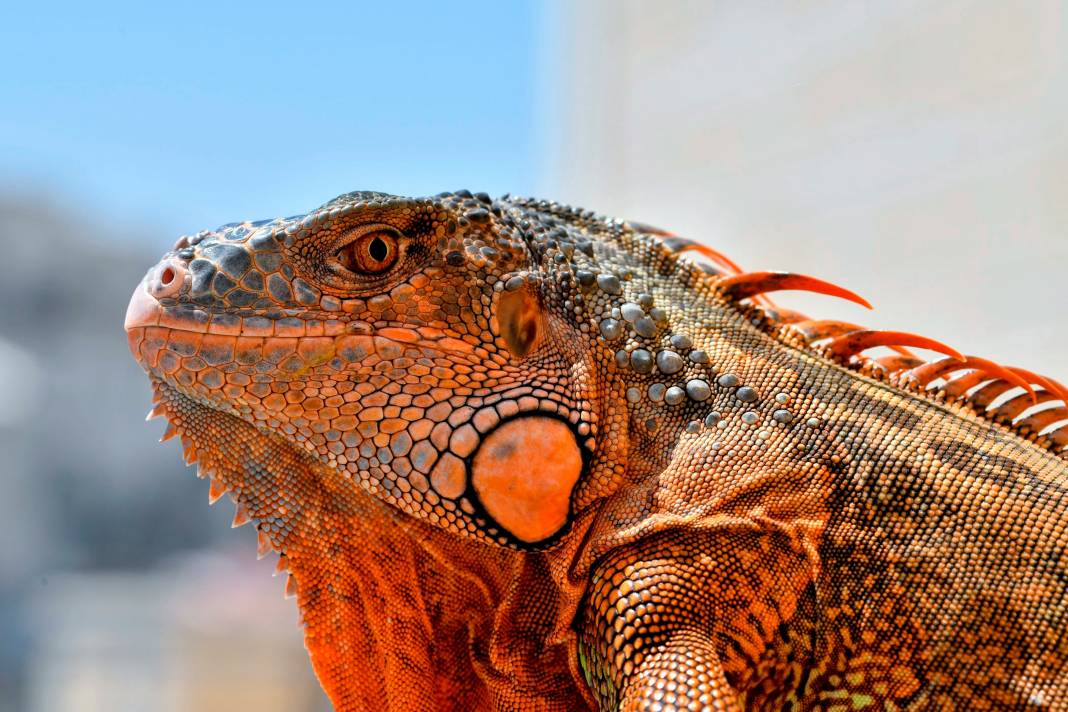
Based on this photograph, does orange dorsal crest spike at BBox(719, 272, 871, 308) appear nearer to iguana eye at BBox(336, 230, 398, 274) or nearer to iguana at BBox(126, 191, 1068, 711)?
iguana at BBox(126, 191, 1068, 711)

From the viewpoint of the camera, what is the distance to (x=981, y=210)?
12.8ft

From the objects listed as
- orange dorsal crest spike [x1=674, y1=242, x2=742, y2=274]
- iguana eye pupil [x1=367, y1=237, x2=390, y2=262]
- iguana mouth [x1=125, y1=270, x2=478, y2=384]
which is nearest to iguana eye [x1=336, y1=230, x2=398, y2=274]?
iguana eye pupil [x1=367, y1=237, x2=390, y2=262]

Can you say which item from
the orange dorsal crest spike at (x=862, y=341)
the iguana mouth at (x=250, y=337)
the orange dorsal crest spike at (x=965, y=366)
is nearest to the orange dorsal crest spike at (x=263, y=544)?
the iguana mouth at (x=250, y=337)

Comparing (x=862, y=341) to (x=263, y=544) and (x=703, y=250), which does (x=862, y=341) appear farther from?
(x=263, y=544)

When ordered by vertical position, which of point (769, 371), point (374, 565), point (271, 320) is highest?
point (271, 320)

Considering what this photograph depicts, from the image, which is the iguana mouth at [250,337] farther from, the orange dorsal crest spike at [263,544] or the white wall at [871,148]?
the white wall at [871,148]

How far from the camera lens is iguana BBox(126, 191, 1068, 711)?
1.43 metres

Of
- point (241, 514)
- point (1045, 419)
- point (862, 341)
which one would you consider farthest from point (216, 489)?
point (1045, 419)

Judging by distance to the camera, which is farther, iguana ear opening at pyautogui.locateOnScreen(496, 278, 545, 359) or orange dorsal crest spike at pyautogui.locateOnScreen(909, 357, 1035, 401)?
orange dorsal crest spike at pyautogui.locateOnScreen(909, 357, 1035, 401)

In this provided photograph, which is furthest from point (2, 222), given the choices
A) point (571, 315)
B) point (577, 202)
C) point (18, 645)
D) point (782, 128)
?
point (571, 315)

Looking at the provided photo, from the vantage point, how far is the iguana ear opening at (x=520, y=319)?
1610mm

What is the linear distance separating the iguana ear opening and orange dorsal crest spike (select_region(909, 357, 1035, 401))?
2.49 feet

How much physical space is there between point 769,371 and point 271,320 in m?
0.87

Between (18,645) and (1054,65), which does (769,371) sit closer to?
(1054,65)
